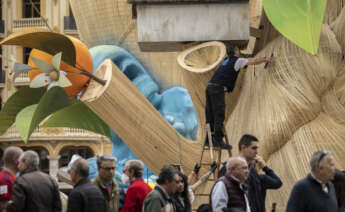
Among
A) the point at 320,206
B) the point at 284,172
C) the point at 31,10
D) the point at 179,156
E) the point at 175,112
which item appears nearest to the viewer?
the point at 320,206

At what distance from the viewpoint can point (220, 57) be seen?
8781 millimetres

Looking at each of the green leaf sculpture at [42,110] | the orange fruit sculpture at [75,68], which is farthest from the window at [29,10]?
the green leaf sculpture at [42,110]

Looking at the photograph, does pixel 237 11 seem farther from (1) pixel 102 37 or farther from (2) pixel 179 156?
(1) pixel 102 37

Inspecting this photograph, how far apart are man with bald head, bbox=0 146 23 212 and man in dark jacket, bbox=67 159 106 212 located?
49 centimetres

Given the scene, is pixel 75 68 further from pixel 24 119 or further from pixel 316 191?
pixel 316 191

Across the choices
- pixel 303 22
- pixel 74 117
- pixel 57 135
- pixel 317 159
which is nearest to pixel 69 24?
pixel 57 135

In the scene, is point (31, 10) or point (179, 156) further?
point (31, 10)

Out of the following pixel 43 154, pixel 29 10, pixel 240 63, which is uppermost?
pixel 29 10

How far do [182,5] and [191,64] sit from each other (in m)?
0.81

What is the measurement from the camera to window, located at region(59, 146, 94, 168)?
29.6 m

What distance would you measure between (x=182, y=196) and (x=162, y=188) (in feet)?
1.38

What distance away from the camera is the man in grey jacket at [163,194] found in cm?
527

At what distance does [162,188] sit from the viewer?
5.44 m

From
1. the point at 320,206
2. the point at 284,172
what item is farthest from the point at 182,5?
the point at 320,206
